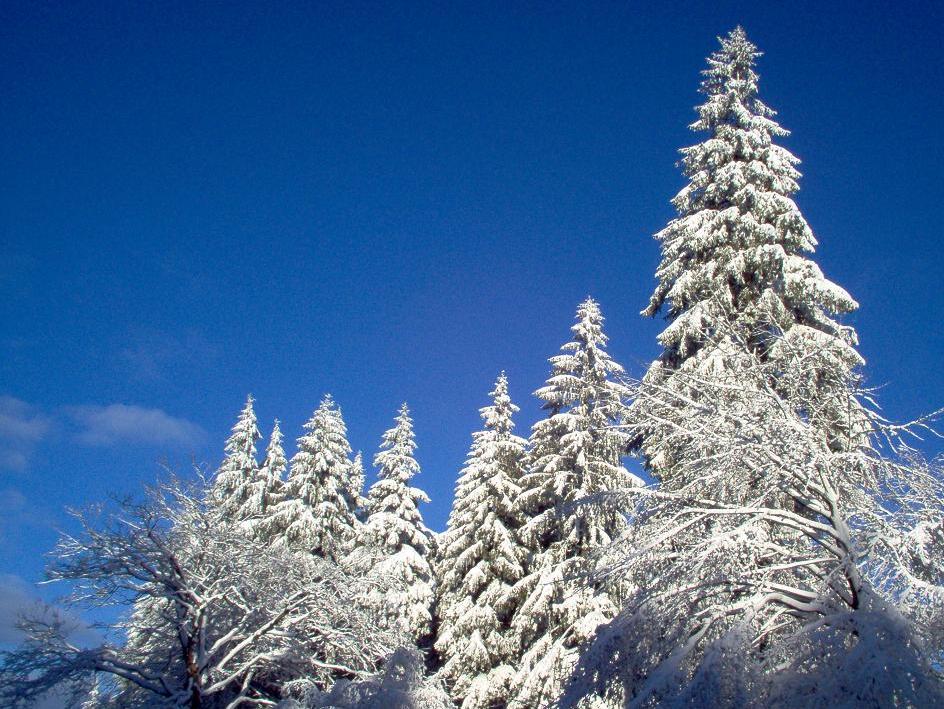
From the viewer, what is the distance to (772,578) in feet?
29.6

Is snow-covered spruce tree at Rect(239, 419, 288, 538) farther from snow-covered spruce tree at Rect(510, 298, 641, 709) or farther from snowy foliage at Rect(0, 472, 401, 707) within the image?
snow-covered spruce tree at Rect(510, 298, 641, 709)

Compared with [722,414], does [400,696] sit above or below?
below

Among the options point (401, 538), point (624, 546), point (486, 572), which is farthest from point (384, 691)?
point (401, 538)

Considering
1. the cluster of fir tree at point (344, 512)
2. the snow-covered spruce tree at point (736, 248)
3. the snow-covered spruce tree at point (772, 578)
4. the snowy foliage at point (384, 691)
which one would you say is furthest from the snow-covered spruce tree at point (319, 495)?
the snow-covered spruce tree at point (772, 578)

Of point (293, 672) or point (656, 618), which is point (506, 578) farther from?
point (656, 618)

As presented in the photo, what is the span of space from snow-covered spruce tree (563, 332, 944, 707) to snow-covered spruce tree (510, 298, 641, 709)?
5.52 m

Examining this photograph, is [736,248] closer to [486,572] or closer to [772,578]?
[772,578]

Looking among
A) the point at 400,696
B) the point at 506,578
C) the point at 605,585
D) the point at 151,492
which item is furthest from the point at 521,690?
the point at 151,492

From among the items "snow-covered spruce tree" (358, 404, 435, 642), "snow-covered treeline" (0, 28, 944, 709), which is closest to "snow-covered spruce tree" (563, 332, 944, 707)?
"snow-covered treeline" (0, 28, 944, 709)

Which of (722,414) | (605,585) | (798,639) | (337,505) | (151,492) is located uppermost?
(337,505)

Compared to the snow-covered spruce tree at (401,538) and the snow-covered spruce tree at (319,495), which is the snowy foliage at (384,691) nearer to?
the snow-covered spruce tree at (401,538)

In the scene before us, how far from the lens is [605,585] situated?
889 cm

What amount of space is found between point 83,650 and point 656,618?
12533mm

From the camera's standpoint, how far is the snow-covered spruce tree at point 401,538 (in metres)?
22.2
